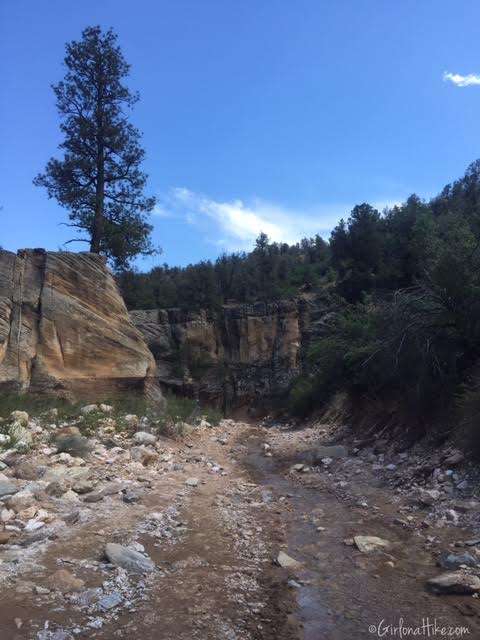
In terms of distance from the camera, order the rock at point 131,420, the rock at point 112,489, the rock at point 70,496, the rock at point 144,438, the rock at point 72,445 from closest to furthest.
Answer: the rock at point 70,496 → the rock at point 112,489 → the rock at point 72,445 → the rock at point 144,438 → the rock at point 131,420

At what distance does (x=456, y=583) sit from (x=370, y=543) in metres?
1.24

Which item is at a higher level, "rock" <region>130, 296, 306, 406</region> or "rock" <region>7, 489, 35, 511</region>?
"rock" <region>130, 296, 306, 406</region>

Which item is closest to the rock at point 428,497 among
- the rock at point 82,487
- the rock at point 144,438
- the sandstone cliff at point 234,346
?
the rock at point 82,487

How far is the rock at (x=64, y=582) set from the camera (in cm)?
363

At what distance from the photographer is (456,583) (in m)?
3.82

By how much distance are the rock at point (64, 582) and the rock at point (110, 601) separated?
26 centimetres

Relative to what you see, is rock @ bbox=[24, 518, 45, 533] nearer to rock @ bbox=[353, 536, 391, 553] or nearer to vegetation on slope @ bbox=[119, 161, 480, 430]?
rock @ bbox=[353, 536, 391, 553]

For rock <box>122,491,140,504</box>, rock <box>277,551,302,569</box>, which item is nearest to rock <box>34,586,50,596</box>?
rock <box>277,551,302,569</box>

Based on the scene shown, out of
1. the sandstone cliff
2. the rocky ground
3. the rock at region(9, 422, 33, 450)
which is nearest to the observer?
the rocky ground

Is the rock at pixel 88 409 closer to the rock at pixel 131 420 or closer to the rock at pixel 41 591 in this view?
the rock at pixel 131 420

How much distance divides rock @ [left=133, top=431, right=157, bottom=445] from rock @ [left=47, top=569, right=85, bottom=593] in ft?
19.4

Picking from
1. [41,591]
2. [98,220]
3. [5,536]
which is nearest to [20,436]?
[5,536]

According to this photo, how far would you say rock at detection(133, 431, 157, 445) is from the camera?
9.73m

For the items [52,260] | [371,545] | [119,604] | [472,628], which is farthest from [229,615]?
[52,260]
